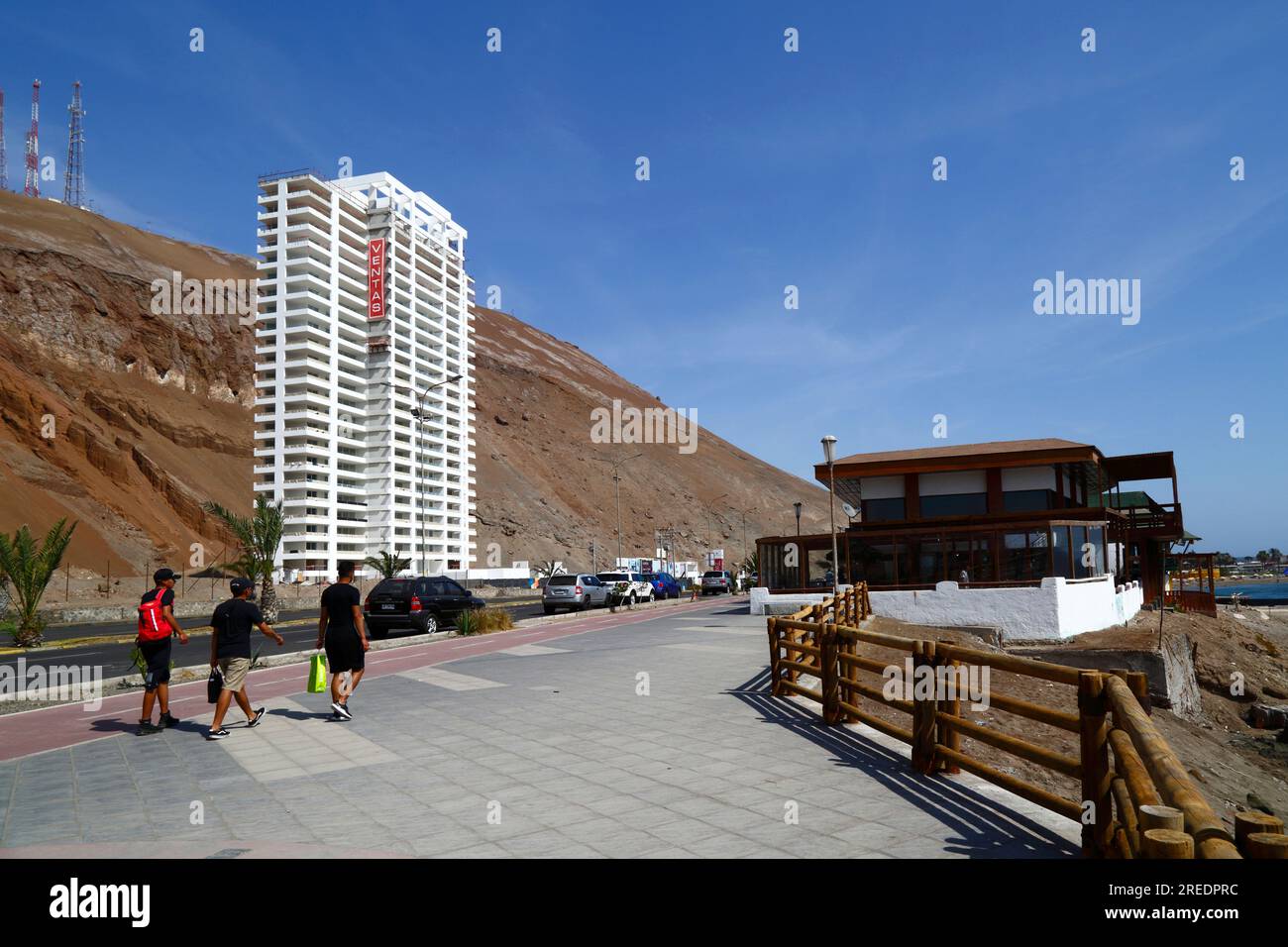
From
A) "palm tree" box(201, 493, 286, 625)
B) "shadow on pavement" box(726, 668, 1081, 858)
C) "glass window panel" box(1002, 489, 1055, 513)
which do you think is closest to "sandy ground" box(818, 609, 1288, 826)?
"shadow on pavement" box(726, 668, 1081, 858)

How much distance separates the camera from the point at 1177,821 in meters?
3.64

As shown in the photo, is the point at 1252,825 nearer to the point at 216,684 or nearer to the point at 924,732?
A: the point at 924,732

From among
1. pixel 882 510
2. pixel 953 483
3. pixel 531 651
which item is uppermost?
pixel 953 483

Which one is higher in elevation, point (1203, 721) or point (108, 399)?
point (108, 399)

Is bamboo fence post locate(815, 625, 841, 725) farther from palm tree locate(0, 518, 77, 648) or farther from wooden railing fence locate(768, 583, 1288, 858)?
palm tree locate(0, 518, 77, 648)

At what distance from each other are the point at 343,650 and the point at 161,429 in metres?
71.5

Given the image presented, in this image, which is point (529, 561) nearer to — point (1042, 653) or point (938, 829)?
point (1042, 653)

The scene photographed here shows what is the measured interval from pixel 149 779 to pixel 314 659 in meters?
3.05

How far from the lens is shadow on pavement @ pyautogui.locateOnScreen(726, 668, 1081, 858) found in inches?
208

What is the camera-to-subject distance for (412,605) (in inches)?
959

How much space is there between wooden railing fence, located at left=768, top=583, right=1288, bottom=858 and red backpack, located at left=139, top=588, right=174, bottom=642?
756cm

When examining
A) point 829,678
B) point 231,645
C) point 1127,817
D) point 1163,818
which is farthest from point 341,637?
point 1163,818

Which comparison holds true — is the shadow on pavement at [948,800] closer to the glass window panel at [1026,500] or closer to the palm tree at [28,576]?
the palm tree at [28,576]

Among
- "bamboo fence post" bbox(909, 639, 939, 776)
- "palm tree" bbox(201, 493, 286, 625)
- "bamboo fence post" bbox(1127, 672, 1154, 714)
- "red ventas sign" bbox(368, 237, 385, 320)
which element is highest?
"red ventas sign" bbox(368, 237, 385, 320)
